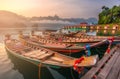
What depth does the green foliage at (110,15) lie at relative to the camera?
67.6 meters

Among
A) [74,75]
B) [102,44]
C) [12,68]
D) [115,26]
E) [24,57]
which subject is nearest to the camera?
[74,75]

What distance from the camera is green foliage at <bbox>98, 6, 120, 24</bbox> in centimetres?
6761

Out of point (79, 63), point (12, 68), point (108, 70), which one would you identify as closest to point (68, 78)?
Result: point (79, 63)

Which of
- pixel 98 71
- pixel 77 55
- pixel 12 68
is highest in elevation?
pixel 98 71

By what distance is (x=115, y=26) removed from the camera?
60594 millimetres

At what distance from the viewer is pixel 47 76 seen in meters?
12.6

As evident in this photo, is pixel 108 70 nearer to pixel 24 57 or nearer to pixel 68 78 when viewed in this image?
pixel 68 78

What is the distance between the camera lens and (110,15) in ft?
233

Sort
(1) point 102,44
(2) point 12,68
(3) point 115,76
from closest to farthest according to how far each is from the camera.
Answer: (3) point 115,76 < (2) point 12,68 < (1) point 102,44

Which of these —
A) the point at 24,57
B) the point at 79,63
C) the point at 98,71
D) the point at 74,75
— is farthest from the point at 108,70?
the point at 24,57

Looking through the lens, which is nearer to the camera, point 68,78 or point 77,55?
point 68,78

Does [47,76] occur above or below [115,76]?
below

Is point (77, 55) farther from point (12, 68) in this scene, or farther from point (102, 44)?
point (12, 68)

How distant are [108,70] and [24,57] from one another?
8.93 m
